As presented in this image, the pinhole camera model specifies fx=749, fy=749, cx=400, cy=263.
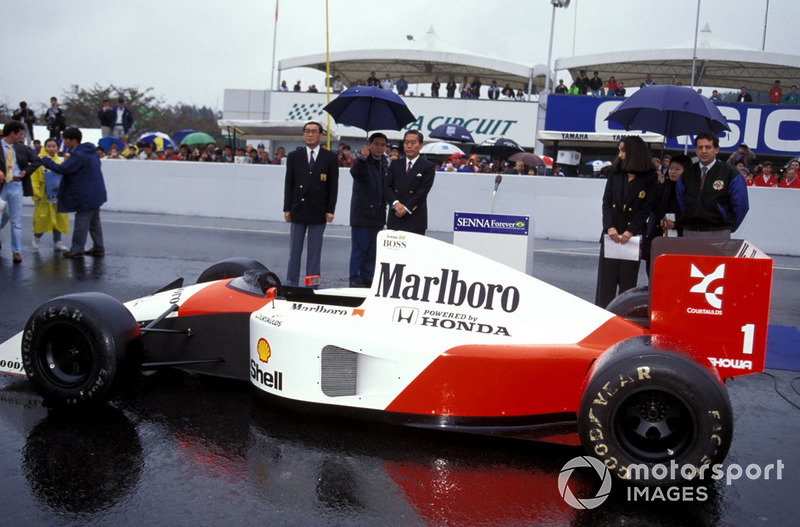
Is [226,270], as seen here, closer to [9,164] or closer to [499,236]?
[499,236]

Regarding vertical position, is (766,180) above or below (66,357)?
above

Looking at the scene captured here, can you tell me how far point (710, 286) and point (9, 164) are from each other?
8.59m

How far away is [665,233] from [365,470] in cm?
Answer: 410

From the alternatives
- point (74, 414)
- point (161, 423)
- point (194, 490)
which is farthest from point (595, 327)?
point (74, 414)


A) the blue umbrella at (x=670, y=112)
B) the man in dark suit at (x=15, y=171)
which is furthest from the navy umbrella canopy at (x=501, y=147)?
the man in dark suit at (x=15, y=171)

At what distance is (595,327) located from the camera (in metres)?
3.88

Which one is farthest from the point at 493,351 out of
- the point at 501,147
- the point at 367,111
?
the point at 501,147

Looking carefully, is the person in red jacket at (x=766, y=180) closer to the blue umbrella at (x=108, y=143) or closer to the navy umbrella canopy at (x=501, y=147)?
the navy umbrella canopy at (x=501, y=147)

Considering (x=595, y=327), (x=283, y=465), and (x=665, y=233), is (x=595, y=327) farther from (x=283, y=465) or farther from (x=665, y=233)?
(x=665, y=233)

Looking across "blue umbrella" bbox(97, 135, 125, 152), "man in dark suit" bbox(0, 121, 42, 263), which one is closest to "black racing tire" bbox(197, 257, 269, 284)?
"man in dark suit" bbox(0, 121, 42, 263)

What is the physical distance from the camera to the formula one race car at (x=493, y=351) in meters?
3.44

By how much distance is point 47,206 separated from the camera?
34.7 ft

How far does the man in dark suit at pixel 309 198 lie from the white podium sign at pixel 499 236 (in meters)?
1.47

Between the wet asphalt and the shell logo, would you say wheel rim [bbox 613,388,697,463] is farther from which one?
the shell logo
